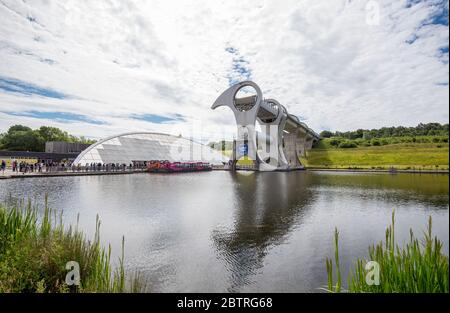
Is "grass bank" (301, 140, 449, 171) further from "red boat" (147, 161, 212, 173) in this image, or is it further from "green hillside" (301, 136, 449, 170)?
"red boat" (147, 161, 212, 173)

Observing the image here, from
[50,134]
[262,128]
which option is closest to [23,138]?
[50,134]

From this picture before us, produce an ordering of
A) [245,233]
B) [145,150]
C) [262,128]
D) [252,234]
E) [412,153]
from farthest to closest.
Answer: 1. [262,128]
2. [145,150]
3. [245,233]
4. [252,234]
5. [412,153]

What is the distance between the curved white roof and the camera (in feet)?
136

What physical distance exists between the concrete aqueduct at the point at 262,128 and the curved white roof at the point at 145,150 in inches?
662

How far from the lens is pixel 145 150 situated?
51594 millimetres

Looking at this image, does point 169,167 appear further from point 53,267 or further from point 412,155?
point 53,267

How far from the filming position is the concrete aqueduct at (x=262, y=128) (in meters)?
42.4

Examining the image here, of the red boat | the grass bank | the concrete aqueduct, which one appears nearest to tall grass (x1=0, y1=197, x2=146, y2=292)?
the grass bank

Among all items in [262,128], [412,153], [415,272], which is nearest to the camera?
[415,272]

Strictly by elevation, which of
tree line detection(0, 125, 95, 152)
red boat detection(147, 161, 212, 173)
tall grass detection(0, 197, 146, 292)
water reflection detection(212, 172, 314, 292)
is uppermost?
tree line detection(0, 125, 95, 152)

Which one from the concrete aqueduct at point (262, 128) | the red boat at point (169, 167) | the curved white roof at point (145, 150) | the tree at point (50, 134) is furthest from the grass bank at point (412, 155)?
the tree at point (50, 134)

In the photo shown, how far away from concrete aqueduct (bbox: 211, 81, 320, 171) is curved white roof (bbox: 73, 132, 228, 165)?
16.8m

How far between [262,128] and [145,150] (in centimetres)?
2622
